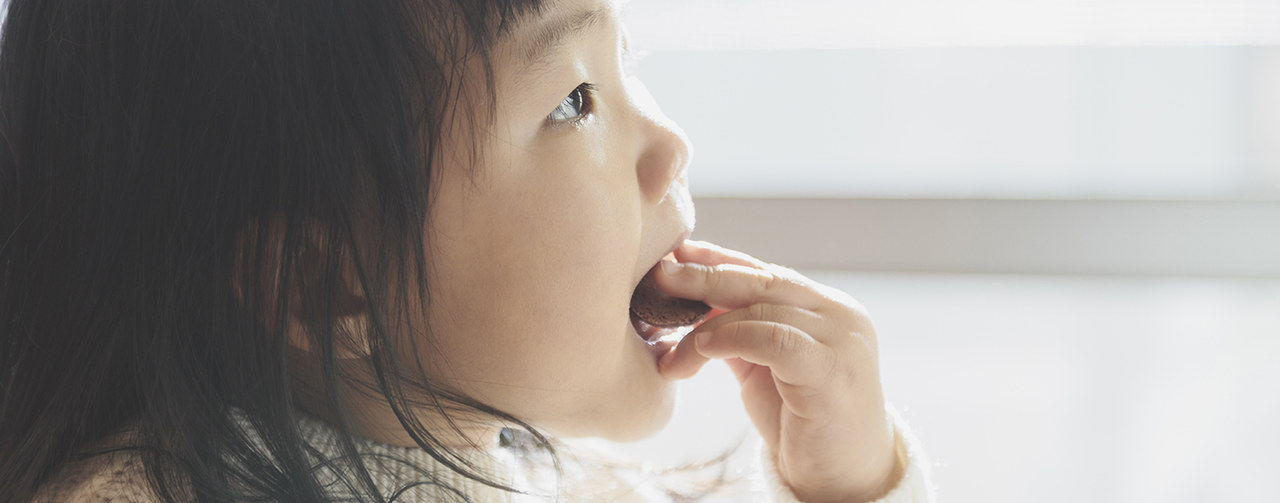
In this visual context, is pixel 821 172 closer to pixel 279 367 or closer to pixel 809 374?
pixel 809 374

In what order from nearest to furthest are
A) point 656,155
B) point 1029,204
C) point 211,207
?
point 211,207
point 656,155
point 1029,204

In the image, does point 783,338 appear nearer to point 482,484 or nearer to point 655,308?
point 655,308

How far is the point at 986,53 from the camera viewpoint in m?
0.87

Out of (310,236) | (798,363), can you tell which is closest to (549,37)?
(310,236)

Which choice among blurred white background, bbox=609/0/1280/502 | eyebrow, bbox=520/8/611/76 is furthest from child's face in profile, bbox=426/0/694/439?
blurred white background, bbox=609/0/1280/502

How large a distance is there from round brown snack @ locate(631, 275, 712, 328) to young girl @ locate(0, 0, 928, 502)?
17 millimetres

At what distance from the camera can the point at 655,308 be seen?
693mm

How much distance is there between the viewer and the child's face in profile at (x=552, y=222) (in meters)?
0.57

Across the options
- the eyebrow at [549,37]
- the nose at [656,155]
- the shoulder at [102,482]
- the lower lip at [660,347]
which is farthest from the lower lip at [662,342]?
the shoulder at [102,482]

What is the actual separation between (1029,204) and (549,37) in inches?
20.3

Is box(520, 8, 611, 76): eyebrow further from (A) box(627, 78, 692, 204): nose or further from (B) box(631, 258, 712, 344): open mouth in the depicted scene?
(B) box(631, 258, 712, 344): open mouth

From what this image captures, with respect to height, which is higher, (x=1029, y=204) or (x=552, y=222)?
(x=1029, y=204)

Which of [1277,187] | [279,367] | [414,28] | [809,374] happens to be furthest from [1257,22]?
[279,367]

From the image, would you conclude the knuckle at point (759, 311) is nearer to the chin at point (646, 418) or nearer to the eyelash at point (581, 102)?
the chin at point (646, 418)
